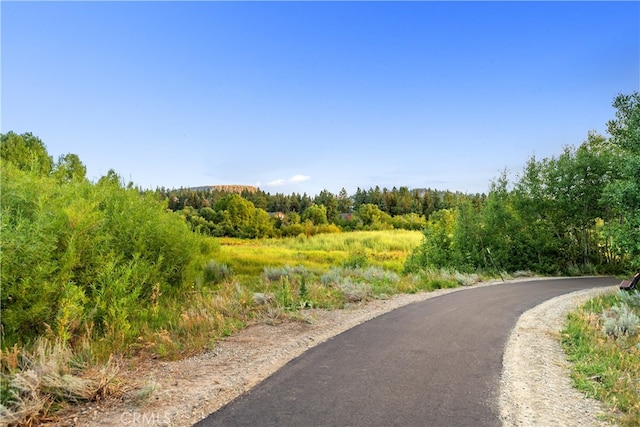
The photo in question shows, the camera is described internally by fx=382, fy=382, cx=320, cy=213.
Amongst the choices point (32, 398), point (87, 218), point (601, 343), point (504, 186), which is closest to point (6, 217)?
point (87, 218)

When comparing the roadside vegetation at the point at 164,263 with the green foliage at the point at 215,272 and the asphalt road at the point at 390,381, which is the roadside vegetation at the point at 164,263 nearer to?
the green foliage at the point at 215,272

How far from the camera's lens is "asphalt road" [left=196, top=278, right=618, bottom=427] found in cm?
429

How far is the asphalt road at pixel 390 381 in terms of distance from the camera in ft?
14.1

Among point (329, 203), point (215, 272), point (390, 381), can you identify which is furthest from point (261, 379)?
point (329, 203)

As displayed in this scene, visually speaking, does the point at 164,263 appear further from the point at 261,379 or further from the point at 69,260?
the point at 261,379

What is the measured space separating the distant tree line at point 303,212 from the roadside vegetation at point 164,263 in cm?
462

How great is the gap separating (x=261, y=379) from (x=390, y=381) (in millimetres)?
1800

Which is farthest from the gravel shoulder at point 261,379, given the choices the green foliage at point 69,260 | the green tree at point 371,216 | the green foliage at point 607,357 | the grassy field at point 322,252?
the green tree at point 371,216

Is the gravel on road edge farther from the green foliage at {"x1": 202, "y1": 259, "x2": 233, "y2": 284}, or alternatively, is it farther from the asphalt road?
the green foliage at {"x1": 202, "y1": 259, "x2": 233, "y2": 284}

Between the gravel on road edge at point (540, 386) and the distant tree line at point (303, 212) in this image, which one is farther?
the distant tree line at point (303, 212)

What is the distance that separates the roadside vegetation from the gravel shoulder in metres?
0.36

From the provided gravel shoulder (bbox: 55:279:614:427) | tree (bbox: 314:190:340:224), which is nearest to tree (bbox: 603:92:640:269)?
gravel shoulder (bbox: 55:279:614:427)

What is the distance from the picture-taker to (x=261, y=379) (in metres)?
5.39

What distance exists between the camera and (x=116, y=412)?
446 cm
